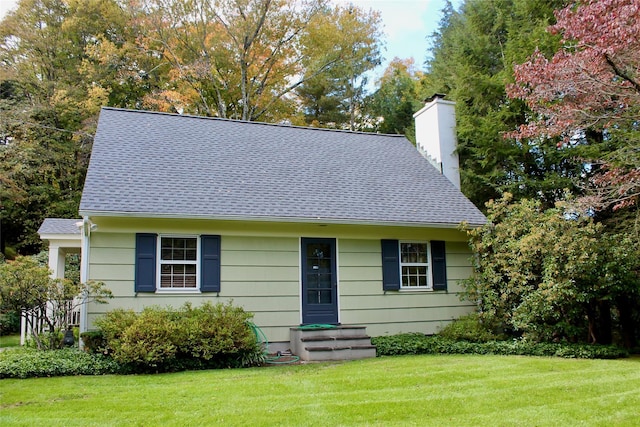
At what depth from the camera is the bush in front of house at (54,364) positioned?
7500 mm

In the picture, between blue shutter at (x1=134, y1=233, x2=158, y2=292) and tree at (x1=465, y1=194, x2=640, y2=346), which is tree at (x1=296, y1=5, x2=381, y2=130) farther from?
blue shutter at (x1=134, y1=233, x2=158, y2=292)

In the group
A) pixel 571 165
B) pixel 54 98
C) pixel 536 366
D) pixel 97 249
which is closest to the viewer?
pixel 536 366

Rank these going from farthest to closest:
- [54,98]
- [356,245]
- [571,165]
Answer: [54,98] → [571,165] → [356,245]

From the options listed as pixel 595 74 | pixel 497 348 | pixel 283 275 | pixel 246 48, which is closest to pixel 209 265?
pixel 283 275

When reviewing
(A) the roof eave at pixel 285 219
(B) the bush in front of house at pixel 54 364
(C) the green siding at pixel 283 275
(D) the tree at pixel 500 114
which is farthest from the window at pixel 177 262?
(D) the tree at pixel 500 114

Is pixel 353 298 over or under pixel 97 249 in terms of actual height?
under

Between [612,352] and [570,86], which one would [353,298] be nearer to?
[612,352]

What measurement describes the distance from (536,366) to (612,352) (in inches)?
110

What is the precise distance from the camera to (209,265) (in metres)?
9.92

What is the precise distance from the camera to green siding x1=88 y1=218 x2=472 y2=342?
945 cm

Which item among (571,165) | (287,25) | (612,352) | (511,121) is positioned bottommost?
(612,352)

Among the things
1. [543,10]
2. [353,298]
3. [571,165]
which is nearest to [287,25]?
[543,10]

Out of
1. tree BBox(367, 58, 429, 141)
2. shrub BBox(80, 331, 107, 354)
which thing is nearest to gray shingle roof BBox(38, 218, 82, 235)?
shrub BBox(80, 331, 107, 354)

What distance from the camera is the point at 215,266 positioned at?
9.96 metres
